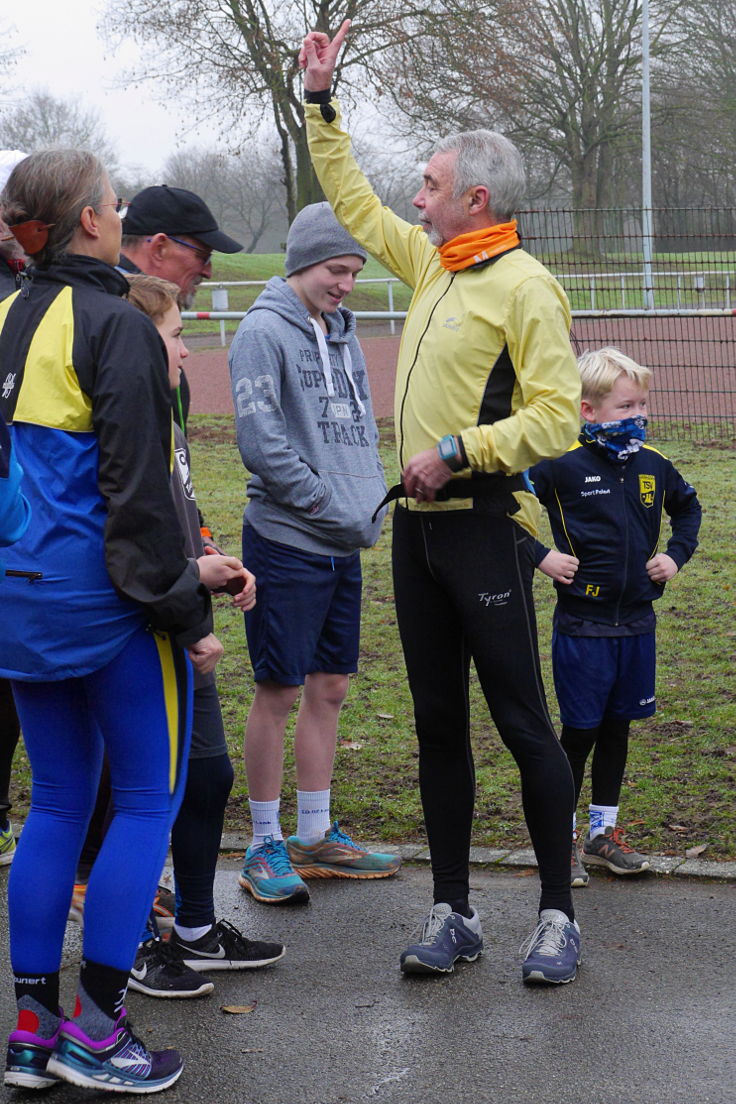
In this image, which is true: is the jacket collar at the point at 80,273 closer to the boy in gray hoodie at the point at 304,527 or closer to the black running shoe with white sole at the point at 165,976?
the boy in gray hoodie at the point at 304,527

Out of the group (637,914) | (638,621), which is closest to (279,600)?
(638,621)

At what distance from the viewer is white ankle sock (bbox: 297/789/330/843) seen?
4.40 meters

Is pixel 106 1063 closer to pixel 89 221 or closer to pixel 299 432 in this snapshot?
pixel 89 221

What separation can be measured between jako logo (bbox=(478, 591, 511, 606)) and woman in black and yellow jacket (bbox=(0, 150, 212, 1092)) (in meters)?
0.73

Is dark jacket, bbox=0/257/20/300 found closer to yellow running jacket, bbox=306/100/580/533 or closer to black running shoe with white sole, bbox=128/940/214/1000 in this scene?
yellow running jacket, bbox=306/100/580/533

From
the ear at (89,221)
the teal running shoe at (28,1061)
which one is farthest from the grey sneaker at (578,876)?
the ear at (89,221)

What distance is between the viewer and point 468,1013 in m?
3.31

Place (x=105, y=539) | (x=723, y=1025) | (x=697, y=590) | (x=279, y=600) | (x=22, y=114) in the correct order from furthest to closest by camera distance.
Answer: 1. (x=22, y=114)
2. (x=697, y=590)
3. (x=279, y=600)
4. (x=723, y=1025)
5. (x=105, y=539)

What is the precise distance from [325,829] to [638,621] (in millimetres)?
1223

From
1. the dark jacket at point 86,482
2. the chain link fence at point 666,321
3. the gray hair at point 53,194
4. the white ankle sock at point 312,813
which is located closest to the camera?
the dark jacket at point 86,482

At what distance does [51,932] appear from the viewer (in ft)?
9.87

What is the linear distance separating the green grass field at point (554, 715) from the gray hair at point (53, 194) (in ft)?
8.18

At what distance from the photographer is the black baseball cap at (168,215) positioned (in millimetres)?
3863

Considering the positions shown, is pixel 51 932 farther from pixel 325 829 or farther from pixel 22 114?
pixel 22 114
